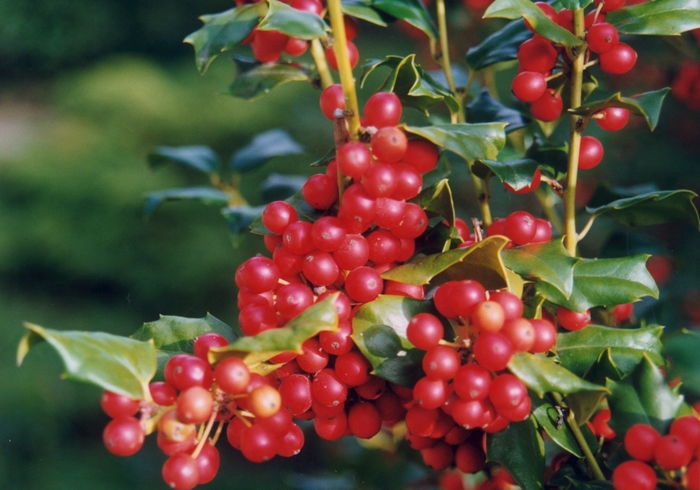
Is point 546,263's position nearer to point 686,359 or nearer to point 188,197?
point 686,359

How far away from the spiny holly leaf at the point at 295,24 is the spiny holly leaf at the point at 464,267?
0.84 ft

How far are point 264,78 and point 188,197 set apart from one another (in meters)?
Result: 0.34

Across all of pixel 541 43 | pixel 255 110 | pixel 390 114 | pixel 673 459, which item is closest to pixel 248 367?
pixel 390 114

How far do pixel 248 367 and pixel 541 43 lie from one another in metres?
0.51

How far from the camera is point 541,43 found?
80 centimetres

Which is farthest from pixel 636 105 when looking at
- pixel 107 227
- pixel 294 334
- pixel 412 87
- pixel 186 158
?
pixel 107 227

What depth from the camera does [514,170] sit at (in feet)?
2.53

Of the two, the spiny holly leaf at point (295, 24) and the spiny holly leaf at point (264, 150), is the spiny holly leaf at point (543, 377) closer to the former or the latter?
the spiny holly leaf at point (295, 24)

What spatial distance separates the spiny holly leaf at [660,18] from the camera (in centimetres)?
80

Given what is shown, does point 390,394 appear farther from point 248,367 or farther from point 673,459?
point 673,459


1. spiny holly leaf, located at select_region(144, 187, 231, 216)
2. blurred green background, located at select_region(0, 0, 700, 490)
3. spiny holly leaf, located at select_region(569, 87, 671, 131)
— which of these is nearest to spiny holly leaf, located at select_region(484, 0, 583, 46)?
spiny holly leaf, located at select_region(569, 87, 671, 131)

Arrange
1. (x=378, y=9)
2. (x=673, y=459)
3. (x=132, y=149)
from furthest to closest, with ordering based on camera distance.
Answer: (x=132, y=149)
(x=378, y=9)
(x=673, y=459)

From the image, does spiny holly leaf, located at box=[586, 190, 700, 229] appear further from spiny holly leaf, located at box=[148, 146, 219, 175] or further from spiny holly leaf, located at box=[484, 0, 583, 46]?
spiny holly leaf, located at box=[148, 146, 219, 175]

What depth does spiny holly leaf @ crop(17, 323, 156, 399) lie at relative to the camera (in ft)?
1.84
